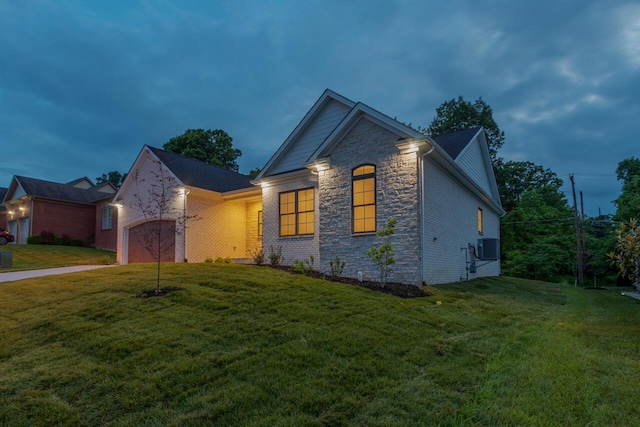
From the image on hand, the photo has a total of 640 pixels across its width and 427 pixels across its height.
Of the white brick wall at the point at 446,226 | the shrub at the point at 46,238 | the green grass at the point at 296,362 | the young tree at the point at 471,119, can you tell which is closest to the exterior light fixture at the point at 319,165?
the white brick wall at the point at 446,226

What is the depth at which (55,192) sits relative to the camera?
26016 millimetres

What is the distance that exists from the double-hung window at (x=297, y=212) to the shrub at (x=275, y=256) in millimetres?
617

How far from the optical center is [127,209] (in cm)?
1744

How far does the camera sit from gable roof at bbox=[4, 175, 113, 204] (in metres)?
25.0

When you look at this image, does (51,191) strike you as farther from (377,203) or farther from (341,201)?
(377,203)

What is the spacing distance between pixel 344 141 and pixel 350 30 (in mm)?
13869

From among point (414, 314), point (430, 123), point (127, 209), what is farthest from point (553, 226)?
point (127, 209)

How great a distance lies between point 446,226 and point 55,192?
27349 mm

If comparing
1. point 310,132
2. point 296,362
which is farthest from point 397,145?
point 296,362

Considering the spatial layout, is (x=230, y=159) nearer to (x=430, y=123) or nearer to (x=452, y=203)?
(x=430, y=123)

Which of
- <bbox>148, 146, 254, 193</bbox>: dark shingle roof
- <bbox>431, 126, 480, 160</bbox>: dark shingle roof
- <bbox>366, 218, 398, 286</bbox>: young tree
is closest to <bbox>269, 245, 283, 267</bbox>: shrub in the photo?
<bbox>366, 218, 398, 286</bbox>: young tree

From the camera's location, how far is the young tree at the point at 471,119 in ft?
101

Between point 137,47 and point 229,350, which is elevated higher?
point 137,47

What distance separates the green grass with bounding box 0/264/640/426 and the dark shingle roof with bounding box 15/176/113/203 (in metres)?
22.4
